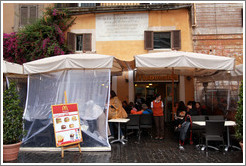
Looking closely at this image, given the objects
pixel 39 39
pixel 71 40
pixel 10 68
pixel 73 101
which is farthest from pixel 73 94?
pixel 39 39

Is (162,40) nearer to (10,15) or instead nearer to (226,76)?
(226,76)

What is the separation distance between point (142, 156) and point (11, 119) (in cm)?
338

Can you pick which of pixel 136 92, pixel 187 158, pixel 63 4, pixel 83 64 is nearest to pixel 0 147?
pixel 83 64

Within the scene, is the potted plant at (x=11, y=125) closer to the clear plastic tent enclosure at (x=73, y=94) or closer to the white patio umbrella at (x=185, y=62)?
the clear plastic tent enclosure at (x=73, y=94)

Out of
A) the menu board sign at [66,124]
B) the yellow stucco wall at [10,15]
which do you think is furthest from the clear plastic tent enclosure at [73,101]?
the yellow stucco wall at [10,15]

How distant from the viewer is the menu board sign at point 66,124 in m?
5.25

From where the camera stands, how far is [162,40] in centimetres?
1051

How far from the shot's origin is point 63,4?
1103 cm

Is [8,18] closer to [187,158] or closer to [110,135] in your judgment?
[110,135]

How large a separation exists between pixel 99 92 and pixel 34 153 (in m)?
2.42

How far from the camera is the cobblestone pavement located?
4824 millimetres

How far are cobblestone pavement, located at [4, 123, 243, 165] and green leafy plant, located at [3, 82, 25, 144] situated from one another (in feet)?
1.94

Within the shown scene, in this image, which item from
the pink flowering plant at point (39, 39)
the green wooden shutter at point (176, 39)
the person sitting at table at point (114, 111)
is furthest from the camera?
the green wooden shutter at point (176, 39)

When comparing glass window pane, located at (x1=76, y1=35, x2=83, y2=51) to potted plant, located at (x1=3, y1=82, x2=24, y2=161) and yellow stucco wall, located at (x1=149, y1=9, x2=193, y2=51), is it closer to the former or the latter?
yellow stucco wall, located at (x1=149, y1=9, x2=193, y2=51)
